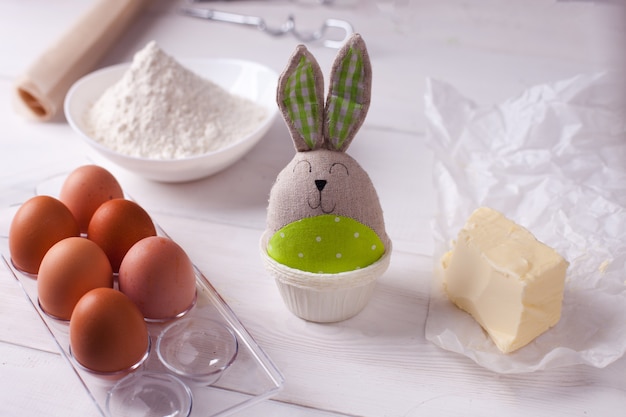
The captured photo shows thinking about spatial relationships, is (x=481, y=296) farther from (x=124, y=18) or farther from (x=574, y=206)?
(x=124, y=18)

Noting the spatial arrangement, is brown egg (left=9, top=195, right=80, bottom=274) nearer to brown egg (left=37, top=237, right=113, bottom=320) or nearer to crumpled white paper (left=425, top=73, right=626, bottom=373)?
brown egg (left=37, top=237, right=113, bottom=320)

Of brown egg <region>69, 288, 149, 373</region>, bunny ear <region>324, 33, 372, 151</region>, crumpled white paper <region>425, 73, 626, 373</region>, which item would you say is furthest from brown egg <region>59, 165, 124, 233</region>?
crumpled white paper <region>425, 73, 626, 373</region>

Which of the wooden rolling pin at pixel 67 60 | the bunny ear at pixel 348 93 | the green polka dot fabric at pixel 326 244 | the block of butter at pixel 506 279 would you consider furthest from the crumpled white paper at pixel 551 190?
the wooden rolling pin at pixel 67 60

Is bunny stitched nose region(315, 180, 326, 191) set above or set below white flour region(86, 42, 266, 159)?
above

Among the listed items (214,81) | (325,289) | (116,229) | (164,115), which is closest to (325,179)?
(325,289)

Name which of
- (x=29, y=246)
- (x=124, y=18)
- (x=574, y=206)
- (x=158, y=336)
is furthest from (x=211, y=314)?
(x=124, y=18)
